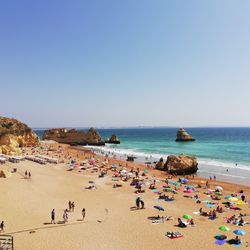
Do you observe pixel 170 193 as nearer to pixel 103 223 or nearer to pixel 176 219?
pixel 176 219

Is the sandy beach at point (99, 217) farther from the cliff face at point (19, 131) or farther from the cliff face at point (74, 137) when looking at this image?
the cliff face at point (74, 137)

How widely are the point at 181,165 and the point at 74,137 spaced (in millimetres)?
69783

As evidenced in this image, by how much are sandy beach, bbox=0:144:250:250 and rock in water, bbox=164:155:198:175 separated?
318 inches

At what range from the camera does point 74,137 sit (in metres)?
109

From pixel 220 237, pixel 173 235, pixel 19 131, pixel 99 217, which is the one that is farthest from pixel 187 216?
pixel 19 131

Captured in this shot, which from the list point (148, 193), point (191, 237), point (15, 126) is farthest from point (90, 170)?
point (15, 126)

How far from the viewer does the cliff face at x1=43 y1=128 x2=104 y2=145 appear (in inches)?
4247

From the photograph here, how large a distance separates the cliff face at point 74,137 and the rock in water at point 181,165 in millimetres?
64068

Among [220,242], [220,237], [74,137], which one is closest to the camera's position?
[220,242]

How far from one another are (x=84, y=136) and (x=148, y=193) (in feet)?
260

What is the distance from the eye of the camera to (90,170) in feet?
149

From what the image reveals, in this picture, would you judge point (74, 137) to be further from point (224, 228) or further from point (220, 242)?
point (220, 242)

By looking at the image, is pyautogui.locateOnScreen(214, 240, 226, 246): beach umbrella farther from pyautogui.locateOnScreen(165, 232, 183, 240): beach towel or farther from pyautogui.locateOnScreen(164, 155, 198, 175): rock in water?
pyautogui.locateOnScreen(164, 155, 198, 175): rock in water

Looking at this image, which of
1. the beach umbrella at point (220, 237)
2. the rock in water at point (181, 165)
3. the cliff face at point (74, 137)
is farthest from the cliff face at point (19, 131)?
the beach umbrella at point (220, 237)
